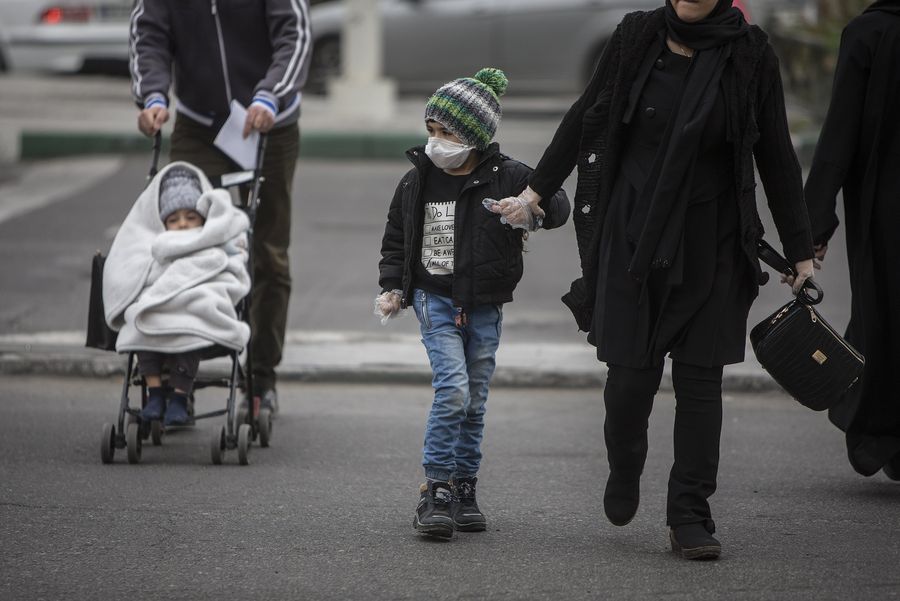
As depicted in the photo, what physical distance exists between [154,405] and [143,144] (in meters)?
8.30

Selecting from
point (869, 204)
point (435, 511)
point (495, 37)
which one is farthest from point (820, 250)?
point (495, 37)

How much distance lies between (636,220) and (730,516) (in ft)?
4.25

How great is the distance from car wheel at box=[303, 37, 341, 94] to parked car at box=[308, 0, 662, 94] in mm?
12

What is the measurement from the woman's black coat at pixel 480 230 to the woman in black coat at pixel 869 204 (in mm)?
1198

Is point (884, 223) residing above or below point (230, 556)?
above

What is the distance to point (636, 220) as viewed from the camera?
15.2 ft

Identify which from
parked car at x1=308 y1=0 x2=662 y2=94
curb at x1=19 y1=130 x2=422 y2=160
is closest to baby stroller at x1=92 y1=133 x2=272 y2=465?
curb at x1=19 y1=130 x2=422 y2=160

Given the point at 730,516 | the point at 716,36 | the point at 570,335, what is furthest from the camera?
the point at 570,335

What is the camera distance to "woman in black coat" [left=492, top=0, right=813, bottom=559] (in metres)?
4.54

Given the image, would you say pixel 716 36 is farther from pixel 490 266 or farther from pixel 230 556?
pixel 230 556

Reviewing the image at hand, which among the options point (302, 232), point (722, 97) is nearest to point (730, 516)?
point (722, 97)

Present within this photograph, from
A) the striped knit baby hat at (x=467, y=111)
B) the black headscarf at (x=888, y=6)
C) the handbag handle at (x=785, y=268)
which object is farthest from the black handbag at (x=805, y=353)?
the black headscarf at (x=888, y=6)

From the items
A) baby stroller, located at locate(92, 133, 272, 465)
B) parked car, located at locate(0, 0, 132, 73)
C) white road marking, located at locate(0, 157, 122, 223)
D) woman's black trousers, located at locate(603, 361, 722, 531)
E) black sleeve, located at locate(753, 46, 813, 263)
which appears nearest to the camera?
black sleeve, located at locate(753, 46, 813, 263)

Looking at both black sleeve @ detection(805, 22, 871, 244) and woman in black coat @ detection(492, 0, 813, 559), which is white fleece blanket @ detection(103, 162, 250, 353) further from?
black sleeve @ detection(805, 22, 871, 244)
